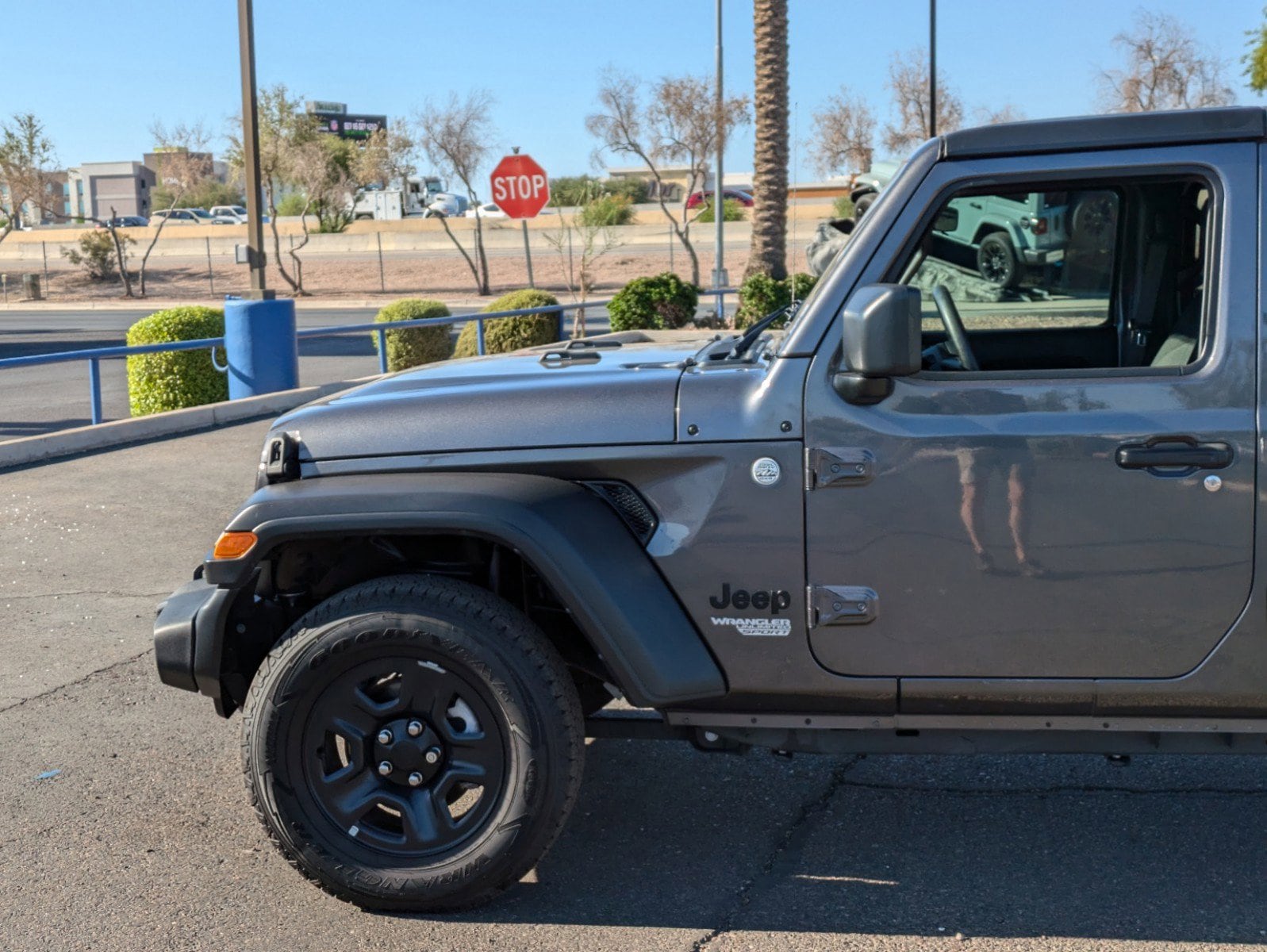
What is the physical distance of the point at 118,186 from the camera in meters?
107

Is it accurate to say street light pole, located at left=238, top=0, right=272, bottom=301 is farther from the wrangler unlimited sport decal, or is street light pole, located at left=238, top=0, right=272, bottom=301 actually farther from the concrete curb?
the wrangler unlimited sport decal

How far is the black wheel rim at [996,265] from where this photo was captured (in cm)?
383

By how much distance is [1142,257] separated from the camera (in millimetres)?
3852

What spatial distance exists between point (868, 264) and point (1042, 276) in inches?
28.5

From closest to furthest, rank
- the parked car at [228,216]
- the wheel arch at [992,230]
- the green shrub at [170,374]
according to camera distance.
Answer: the wheel arch at [992,230]
the green shrub at [170,374]
the parked car at [228,216]

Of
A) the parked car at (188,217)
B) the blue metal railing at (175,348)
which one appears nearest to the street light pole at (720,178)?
the blue metal railing at (175,348)

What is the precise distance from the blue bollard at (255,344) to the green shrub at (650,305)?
7449 millimetres

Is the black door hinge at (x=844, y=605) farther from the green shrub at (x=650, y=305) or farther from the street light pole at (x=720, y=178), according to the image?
the street light pole at (x=720, y=178)

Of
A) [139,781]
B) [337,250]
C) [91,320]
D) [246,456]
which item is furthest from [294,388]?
[337,250]

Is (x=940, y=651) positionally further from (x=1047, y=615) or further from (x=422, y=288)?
(x=422, y=288)

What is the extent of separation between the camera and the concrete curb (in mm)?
10742

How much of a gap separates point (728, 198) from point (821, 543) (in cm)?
5616

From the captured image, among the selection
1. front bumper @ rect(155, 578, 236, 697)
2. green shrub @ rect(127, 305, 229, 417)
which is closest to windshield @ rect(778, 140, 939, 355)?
front bumper @ rect(155, 578, 236, 697)

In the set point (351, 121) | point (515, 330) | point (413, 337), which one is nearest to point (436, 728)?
point (413, 337)
